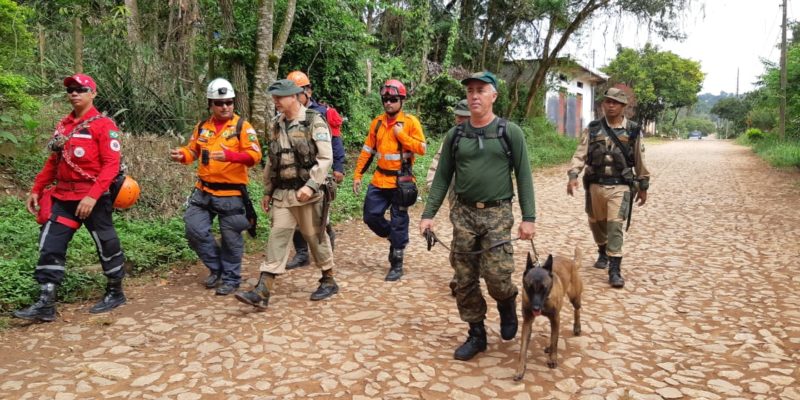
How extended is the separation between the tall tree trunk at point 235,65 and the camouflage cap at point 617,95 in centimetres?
664

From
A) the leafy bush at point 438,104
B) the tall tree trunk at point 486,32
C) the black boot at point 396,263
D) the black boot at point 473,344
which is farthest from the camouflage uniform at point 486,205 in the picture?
the tall tree trunk at point 486,32

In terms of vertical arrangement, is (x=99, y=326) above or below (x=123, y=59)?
below

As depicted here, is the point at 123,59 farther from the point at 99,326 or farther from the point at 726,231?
the point at 726,231

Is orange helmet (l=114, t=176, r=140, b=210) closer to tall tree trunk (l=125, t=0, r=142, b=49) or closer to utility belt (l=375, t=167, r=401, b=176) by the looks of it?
utility belt (l=375, t=167, r=401, b=176)

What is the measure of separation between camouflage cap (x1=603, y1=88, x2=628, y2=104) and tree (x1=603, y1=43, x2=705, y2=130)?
1739 inches

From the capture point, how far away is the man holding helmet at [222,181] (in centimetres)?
525

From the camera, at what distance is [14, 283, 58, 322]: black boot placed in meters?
4.64

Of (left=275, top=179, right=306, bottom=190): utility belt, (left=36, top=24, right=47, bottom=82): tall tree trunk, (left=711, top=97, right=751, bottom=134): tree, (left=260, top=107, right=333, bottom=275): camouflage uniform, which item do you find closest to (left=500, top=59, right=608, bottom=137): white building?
(left=36, top=24, right=47, bottom=82): tall tree trunk

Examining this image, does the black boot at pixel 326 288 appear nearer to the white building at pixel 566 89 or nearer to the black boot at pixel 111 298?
the black boot at pixel 111 298

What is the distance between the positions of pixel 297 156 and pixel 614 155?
130 inches

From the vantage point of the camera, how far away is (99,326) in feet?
15.5

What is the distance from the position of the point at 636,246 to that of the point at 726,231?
197 centimetres

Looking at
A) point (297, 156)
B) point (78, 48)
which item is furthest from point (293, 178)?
point (78, 48)

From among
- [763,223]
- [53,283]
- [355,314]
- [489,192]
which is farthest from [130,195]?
[763,223]
